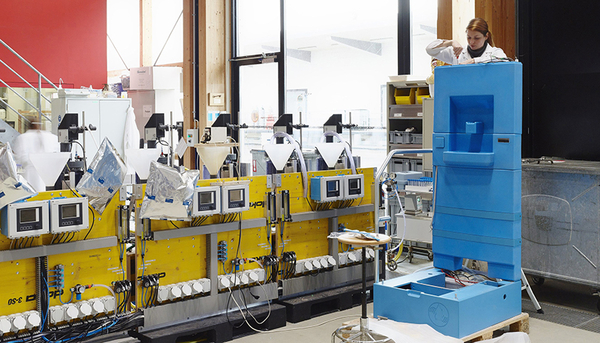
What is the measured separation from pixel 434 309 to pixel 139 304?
1.91m

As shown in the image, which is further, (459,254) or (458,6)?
(458,6)

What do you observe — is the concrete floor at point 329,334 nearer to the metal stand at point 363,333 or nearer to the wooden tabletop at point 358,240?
the metal stand at point 363,333

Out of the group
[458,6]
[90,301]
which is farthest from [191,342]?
[458,6]

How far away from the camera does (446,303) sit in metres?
3.45

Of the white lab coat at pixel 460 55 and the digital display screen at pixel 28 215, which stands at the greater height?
the white lab coat at pixel 460 55

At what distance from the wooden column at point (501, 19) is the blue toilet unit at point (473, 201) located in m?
1.83

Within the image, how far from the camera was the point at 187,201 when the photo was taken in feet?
12.4

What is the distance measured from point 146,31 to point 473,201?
9.44 metres

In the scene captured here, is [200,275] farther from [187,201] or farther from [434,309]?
[434,309]

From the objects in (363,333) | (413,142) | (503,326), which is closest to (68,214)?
(363,333)

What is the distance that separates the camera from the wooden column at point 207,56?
9.29 meters

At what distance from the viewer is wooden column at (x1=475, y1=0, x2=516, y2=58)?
543 centimetres

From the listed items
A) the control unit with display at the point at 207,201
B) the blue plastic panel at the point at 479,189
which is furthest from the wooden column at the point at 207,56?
the blue plastic panel at the point at 479,189

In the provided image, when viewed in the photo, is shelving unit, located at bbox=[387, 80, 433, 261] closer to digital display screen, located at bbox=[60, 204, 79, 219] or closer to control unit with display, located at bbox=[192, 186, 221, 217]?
control unit with display, located at bbox=[192, 186, 221, 217]
